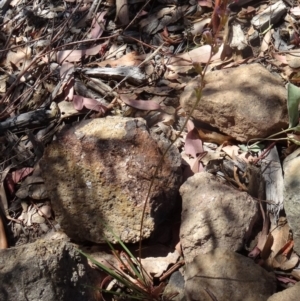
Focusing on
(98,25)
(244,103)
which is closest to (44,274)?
(244,103)

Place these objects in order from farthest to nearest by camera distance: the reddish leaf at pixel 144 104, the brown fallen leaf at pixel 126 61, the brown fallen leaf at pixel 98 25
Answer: the brown fallen leaf at pixel 98 25 → the brown fallen leaf at pixel 126 61 → the reddish leaf at pixel 144 104

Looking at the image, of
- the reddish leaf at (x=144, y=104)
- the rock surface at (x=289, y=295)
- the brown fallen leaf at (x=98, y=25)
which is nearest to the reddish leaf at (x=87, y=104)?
the reddish leaf at (x=144, y=104)

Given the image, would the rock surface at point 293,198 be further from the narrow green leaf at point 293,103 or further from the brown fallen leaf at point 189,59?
the brown fallen leaf at point 189,59

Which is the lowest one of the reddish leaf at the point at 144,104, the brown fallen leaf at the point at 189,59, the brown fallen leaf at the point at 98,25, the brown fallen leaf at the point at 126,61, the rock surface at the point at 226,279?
the rock surface at the point at 226,279

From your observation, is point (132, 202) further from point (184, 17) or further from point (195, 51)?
point (184, 17)

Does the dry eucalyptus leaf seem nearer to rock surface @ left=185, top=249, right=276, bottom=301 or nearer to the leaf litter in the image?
rock surface @ left=185, top=249, right=276, bottom=301

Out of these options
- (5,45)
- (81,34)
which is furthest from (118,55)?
(5,45)

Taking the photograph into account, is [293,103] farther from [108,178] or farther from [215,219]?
[108,178]
